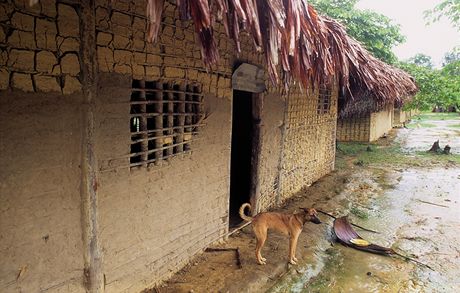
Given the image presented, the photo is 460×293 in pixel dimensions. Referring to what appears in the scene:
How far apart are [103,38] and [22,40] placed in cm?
63

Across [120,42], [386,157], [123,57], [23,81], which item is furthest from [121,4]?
[386,157]

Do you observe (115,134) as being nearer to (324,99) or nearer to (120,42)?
(120,42)

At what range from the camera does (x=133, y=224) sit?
3.11 metres

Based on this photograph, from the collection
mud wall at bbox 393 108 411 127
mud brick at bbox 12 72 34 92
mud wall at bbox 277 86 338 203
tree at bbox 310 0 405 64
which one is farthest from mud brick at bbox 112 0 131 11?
mud wall at bbox 393 108 411 127

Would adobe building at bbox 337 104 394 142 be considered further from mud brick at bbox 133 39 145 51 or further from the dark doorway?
mud brick at bbox 133 39 145 51

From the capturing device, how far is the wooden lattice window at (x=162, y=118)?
3105 mm

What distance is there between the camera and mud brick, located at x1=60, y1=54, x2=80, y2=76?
2383 millimetres

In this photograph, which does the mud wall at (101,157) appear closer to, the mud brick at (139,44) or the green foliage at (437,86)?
the mud brick at (139,44)

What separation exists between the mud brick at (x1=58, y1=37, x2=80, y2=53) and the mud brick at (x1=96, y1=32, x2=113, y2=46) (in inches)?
8.5

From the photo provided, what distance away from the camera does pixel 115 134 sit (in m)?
2.85

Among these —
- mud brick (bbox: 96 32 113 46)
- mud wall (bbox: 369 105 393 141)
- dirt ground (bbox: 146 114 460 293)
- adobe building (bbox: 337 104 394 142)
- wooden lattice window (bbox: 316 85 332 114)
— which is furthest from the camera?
mud wall (bbox: 369 105 393 141)

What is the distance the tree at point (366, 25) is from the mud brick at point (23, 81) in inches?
471

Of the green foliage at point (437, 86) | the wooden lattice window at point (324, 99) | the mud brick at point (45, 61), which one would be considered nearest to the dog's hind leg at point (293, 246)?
the mud brick at point (45, 61)

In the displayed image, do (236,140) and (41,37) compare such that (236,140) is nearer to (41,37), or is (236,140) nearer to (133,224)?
(133,224)
